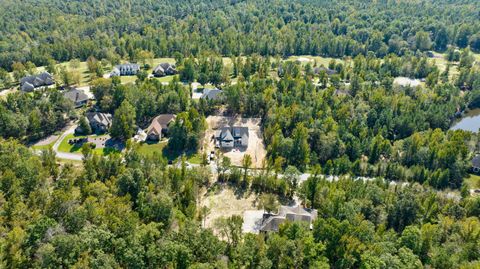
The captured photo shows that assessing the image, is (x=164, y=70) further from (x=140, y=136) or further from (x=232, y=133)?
Result: (x=232, y=133)

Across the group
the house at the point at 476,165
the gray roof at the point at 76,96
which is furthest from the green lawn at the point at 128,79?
the house at the point at 476,165

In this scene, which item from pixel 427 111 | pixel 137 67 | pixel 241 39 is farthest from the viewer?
pixel 241 39

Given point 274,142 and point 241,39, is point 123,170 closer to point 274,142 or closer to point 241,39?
point 274,142

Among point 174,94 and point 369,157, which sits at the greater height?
point 174,94

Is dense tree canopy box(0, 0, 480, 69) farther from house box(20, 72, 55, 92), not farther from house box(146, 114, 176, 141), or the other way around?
house box(146, 114, 176, 141)

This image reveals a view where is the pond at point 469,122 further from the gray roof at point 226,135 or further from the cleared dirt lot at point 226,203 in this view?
the cleared dirt lot at point 226,203

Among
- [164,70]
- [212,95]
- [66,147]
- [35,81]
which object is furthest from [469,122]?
[35,81]

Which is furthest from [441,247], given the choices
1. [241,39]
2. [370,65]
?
[241,39]
